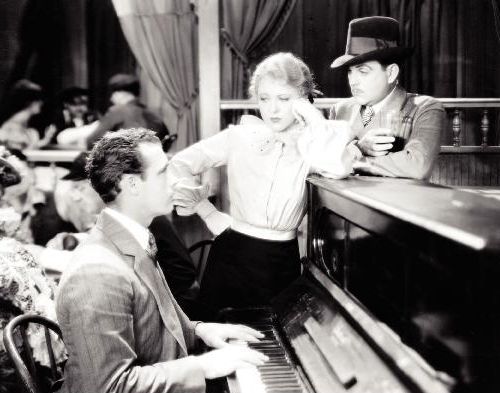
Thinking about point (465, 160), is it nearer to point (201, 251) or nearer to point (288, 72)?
point (201, 251)

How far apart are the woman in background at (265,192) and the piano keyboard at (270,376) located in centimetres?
53

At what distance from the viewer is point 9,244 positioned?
2.64m

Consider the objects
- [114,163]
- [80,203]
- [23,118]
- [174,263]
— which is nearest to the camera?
[114,163]

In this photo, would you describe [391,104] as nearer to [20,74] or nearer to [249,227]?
[249,227]

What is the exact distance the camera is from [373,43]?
244 centimetres

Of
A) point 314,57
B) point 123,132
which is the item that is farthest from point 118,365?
point 314,57

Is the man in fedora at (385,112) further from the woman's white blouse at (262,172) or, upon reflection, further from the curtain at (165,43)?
the curtain at (165,43)

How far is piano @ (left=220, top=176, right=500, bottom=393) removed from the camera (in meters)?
0.91

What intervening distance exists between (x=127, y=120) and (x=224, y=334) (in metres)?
3.79

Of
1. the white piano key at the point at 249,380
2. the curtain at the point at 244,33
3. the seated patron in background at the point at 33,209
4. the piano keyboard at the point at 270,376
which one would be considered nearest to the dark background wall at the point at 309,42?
the curtain at the point at 244,33

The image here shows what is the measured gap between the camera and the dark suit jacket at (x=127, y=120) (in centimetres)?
534

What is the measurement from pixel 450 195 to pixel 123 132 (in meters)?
1.03

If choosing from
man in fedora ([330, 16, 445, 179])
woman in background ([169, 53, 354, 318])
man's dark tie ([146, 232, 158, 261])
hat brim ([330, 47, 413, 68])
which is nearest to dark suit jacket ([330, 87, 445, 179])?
man in fedora ([330, 16, 445, 179])

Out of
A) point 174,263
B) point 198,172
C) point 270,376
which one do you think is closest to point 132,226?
point 270,376
